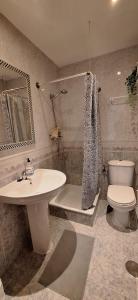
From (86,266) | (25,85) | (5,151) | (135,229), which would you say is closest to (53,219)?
(86,266)

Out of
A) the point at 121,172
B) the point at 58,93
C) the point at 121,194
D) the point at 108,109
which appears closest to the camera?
the point at 121,194

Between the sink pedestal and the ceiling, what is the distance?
1.76 metres

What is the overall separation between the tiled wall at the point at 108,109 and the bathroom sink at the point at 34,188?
1140 millimetres

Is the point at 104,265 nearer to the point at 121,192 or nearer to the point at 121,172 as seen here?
the point at 121,192

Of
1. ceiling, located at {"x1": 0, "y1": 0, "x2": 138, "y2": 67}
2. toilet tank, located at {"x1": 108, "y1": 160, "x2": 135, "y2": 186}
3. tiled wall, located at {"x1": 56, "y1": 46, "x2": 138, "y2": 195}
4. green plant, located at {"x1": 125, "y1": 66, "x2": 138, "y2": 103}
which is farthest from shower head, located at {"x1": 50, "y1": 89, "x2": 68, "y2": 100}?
toilet tank, located at {"x1": 108, "y1": 160, "x2": 135, "y2": 186}

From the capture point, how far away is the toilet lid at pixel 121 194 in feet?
5.40

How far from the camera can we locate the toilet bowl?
1.62m

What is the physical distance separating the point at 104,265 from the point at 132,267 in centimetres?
25

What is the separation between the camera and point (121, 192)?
1.83 meters

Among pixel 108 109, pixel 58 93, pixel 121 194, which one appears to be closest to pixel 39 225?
pixel 121 194

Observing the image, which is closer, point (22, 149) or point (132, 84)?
point (22, 149)

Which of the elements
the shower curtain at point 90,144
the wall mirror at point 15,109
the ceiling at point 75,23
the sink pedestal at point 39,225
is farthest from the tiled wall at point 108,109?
the sink pedestal at point 39,225

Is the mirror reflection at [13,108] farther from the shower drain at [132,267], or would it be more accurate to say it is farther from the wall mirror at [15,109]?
the shower drain at [132,267]

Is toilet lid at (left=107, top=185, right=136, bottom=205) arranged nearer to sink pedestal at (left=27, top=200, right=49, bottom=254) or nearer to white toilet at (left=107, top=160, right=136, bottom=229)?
white toilet at (left=107, top=160, right=136, bottom=229)
